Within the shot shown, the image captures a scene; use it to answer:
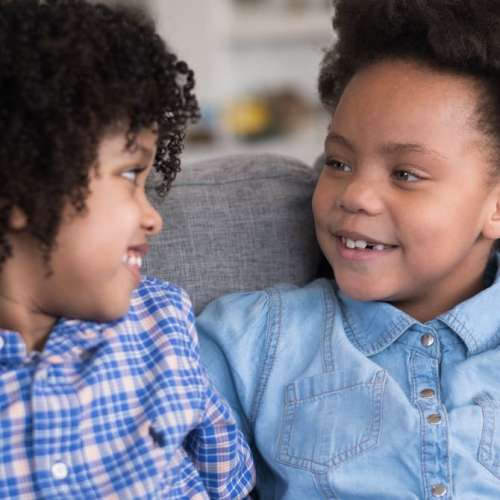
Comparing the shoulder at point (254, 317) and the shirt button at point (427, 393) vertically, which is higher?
the shoulder at point (254, 317)

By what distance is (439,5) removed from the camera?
1.26 m

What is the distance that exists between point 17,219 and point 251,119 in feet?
10.1

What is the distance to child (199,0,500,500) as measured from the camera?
1.20 metres

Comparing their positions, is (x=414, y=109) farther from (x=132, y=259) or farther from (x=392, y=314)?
(x=132, y=259)

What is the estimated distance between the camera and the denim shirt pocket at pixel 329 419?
1.21m

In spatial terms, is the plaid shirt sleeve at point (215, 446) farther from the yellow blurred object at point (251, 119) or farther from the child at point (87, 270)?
the yellow blurred object at point (251, 119)

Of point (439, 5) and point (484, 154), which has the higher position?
point (439, 5)

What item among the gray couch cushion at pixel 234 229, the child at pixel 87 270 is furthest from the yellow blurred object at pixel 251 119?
the child at pixel 87 270

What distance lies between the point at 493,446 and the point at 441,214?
12.7 inches

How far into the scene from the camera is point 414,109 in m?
1.23

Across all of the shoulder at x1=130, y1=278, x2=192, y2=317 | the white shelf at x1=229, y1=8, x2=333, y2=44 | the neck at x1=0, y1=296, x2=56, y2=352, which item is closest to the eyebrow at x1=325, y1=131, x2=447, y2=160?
the shoulder at x1=130, y1=278, x2=192, y2=317

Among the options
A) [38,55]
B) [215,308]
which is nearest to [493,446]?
[215,308]

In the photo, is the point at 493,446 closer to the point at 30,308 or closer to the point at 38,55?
the point at 30,308

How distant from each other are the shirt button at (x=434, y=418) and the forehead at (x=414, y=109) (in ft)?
1.20
